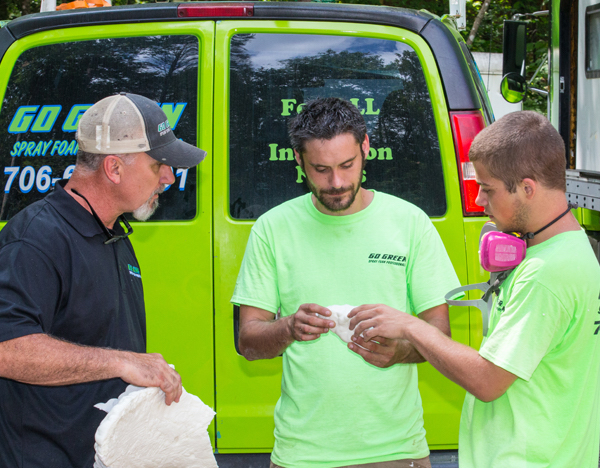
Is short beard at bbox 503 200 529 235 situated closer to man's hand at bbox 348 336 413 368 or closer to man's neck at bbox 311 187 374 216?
man's hand at bbox 348 336 413 368

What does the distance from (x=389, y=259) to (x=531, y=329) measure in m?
0.62

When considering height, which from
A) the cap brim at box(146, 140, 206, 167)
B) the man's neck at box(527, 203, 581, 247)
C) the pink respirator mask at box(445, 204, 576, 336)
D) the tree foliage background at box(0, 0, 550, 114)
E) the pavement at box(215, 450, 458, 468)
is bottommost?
the pavement at box(215, 450, 458, 468)

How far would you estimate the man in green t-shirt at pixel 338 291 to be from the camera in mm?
2034

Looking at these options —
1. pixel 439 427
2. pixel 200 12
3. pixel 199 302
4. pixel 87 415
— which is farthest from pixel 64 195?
pixel 439 427

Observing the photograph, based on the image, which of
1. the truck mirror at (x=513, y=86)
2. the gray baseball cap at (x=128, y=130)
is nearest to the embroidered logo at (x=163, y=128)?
the gray baseball cap at (x=128, y=130)

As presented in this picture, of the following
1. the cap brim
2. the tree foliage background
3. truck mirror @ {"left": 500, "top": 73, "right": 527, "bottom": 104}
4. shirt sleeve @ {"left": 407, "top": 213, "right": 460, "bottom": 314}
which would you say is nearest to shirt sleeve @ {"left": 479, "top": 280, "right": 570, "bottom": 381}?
shirt sleeve @ {"left": 407, "top": 213, "right": 460, "bottom": 314}

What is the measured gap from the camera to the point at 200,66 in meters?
2.78

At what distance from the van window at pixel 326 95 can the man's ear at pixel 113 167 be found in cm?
75

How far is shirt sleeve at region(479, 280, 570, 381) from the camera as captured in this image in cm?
157

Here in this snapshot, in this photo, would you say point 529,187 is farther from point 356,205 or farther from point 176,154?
point 176,154

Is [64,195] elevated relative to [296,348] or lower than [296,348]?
elevated

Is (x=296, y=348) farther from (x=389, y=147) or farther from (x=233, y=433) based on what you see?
(x=389, y=147)

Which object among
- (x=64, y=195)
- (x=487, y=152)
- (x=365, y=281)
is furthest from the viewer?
(x=365, y=281)

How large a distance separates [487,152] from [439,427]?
1427 mm
